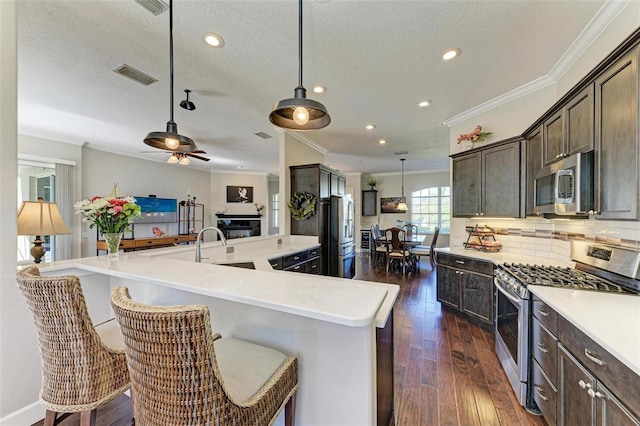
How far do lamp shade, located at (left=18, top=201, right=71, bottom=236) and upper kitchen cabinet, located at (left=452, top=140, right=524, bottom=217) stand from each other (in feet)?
14.9

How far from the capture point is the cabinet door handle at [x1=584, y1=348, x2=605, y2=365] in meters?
1.09

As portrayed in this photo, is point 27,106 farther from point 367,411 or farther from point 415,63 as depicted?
point 367,411

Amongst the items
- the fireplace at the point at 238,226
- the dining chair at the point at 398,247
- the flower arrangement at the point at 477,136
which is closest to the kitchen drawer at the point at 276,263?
the flower arrangement at the point at 477,136

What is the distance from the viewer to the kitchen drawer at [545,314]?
59.2 inches

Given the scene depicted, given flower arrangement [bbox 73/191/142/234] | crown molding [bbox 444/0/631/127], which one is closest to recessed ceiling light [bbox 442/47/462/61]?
crown molding [bbox 444/0/631/127]

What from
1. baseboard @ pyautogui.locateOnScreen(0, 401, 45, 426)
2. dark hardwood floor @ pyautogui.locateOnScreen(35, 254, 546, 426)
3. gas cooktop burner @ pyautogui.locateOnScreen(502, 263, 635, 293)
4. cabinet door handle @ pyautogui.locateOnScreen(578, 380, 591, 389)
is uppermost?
gas cooktop burner @ pyautogui.locateOnScreen(502, 263, 635, 293)

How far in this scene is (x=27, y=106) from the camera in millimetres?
Result: 3496

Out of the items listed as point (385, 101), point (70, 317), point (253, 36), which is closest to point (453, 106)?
point (385, 101)

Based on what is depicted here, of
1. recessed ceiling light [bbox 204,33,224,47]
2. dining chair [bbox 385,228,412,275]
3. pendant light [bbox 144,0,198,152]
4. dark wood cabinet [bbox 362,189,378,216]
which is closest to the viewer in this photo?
pendant light [bbox 144,0,198,152]

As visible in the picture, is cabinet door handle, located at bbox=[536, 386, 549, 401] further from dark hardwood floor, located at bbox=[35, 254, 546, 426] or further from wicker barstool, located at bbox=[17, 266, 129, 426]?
wicker barstool, located at bbox=[17, 266, 129, 426]

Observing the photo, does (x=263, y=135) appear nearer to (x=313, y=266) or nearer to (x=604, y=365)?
(x=313, y=266)

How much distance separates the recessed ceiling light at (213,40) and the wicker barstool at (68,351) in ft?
6.77

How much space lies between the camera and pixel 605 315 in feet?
4.14

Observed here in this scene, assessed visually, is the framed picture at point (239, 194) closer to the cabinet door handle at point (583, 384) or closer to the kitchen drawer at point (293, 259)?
the kitchen drawer at point (293, 259)
